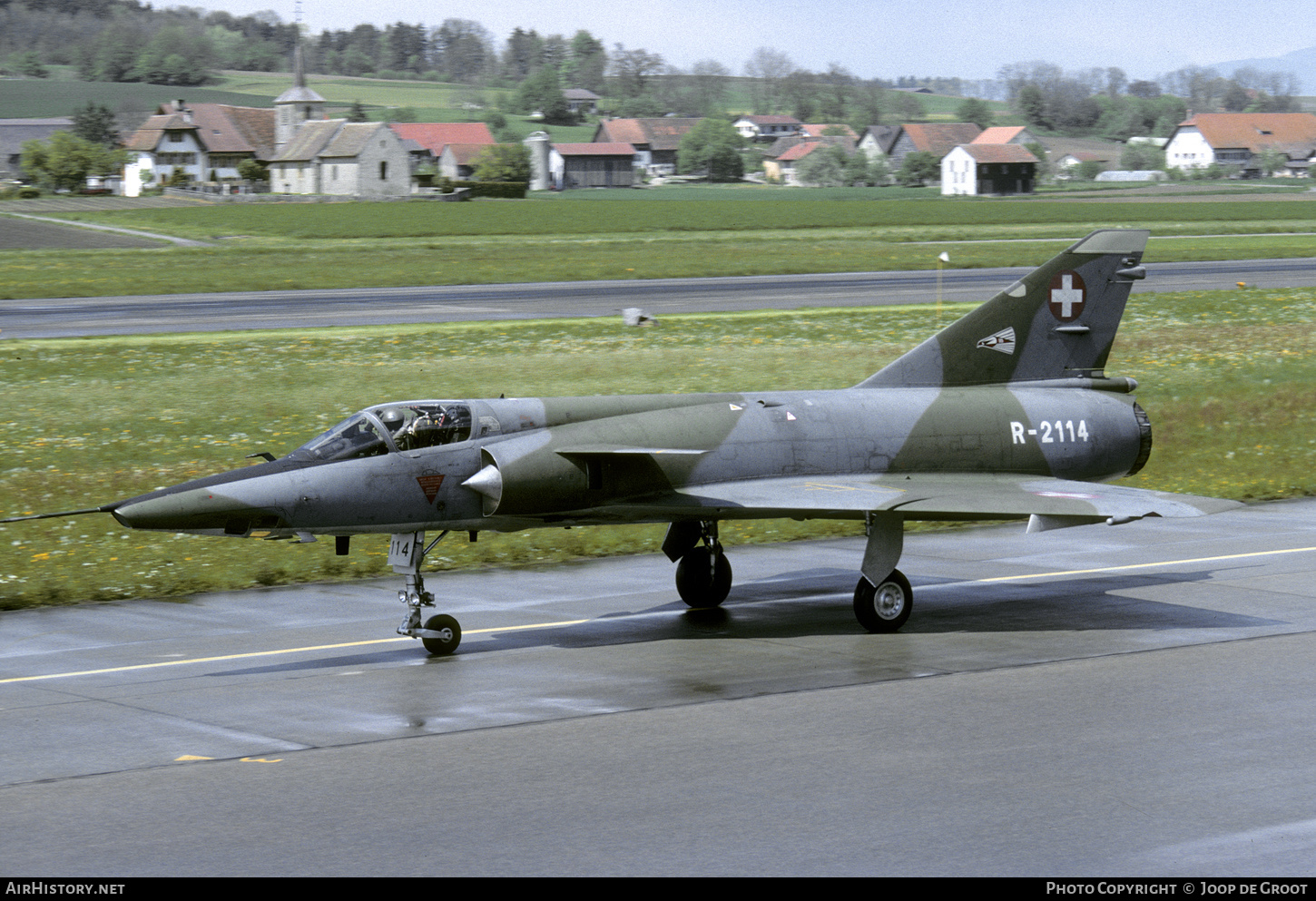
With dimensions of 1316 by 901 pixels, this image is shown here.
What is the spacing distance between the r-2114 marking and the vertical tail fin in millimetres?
923

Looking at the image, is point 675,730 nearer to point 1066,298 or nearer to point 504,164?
point 1066,298

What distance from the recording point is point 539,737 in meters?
11.8

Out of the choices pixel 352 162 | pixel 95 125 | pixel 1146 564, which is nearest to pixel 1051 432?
pixel 1146 564

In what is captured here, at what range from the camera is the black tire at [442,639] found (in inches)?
580

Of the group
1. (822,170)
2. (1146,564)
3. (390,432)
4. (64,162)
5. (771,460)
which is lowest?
(1146,564)

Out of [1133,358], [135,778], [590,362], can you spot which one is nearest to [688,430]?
[135,778]

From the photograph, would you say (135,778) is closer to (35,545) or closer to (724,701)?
(724,701)

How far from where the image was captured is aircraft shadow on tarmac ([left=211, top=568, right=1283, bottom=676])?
1555 centimetres

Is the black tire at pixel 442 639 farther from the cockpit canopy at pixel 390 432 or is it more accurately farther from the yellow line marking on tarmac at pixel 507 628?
the cockpit canopy at pixel 390 432

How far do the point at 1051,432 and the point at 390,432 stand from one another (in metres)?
7.46

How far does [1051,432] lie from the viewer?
1727 cm

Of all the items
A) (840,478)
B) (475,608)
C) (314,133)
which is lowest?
(475,608)

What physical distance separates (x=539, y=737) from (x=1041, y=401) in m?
8.26

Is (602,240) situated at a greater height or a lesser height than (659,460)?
greater
